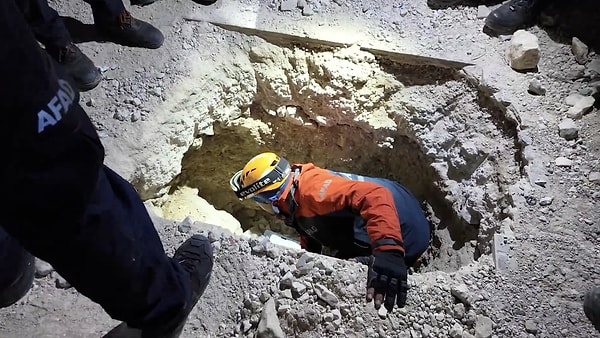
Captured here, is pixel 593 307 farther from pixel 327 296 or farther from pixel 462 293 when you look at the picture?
pixel 327 296

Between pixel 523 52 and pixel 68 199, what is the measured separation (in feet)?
7.05

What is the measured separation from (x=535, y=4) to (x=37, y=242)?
250 cm

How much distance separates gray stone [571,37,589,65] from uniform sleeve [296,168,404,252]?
110 cm

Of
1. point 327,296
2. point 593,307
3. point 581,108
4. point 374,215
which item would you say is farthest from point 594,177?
point 327,296

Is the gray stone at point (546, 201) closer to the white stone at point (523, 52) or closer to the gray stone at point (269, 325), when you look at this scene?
the white stone at point (523, 52)

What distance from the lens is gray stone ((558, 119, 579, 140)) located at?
2.31 metres

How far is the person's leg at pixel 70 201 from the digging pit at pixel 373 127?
1373mm

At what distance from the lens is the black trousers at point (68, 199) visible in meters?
0.98

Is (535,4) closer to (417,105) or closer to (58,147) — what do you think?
(417,105)

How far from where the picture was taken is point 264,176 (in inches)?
102

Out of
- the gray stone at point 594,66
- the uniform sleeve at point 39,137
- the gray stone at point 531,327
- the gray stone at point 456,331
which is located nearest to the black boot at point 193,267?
the uniform sleeve at point 39,137

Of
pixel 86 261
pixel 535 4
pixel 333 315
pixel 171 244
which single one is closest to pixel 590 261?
pixel 333 315

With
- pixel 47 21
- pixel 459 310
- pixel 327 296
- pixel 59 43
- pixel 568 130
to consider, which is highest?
pixel 568 130

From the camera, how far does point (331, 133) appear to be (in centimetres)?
299
